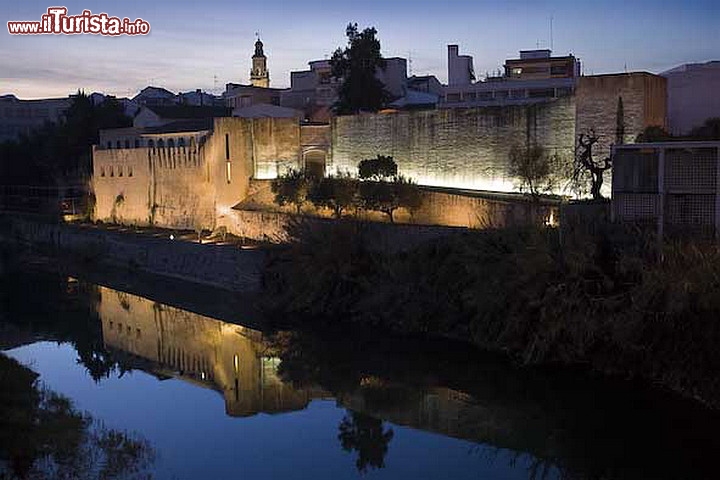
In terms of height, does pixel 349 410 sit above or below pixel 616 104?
below

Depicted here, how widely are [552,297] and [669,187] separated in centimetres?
253

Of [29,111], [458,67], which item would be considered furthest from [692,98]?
[29,111]

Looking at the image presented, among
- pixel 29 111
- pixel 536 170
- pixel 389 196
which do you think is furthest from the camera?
pixel 29 111

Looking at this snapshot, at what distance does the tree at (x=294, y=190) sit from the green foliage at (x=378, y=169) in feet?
4.46

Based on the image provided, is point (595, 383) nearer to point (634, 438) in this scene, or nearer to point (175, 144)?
point (634, 438)

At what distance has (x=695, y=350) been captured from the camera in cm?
1052

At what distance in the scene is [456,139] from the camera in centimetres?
1986

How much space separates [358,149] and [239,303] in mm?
6273

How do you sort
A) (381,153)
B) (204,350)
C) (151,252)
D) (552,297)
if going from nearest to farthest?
(552,297), (204,350), (381,153), (151,252)

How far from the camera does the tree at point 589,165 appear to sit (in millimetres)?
15836

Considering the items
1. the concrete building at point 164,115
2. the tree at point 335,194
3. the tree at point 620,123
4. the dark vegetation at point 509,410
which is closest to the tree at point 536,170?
the tree at point 620,123

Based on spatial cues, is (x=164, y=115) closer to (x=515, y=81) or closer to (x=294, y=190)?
(x=515, y=81)

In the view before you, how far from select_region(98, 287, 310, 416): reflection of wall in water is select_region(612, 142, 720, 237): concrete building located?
5708 mm

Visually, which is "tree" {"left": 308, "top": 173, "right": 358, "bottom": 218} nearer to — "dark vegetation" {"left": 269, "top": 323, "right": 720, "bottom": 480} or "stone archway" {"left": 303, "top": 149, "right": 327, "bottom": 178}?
"stone archway" {"left": 303, "top": 149, "right": 327, "bottom": 178}
